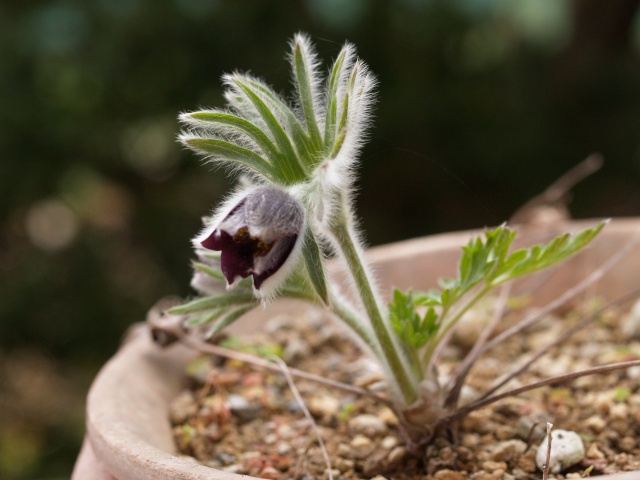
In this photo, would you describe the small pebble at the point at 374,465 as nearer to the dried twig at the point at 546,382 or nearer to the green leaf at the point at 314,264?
the dried twig at the point at 546,382

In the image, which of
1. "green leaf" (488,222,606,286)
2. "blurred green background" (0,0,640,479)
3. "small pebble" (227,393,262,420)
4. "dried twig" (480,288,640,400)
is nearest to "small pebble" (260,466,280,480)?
"small pebble" (227,393,262,420)

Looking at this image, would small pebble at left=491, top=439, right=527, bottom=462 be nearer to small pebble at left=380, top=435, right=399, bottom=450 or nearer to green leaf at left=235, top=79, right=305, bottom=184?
small pebble at left=380, top=435, right=399, bottom=450

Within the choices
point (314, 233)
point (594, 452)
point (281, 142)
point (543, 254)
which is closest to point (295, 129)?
point (281, 142)

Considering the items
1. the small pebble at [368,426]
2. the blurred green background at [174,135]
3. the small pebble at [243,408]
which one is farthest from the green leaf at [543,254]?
the blurred green background at [174,135]

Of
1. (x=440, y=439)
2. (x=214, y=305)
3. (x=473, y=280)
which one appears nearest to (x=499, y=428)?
(x=440, y=439)

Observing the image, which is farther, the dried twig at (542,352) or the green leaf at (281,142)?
the dried twig at (542,352)

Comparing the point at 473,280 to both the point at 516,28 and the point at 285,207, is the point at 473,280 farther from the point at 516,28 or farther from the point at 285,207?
the point at 516,28

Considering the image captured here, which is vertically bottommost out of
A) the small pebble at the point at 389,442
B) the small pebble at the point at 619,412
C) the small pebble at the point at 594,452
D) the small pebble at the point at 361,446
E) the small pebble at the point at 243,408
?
the small pebble at the point at 243,408

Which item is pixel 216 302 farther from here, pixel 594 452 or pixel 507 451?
pixel 594 452
